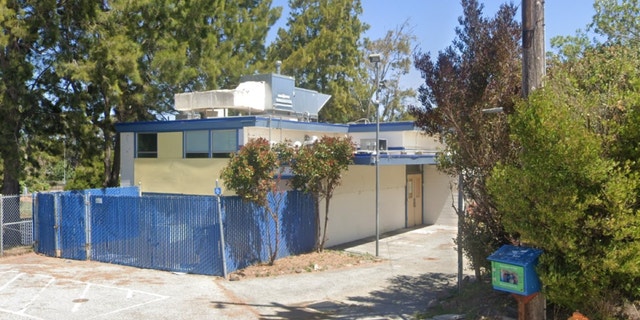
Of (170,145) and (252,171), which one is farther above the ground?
(170,145)

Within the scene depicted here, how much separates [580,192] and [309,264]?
911 cm

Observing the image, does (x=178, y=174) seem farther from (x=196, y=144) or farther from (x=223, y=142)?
(x=223, y=142)

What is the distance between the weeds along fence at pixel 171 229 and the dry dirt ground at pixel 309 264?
1.03ft

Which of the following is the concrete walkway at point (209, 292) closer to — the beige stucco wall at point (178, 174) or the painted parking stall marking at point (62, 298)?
the painted parking stall marking at point (62, 298)

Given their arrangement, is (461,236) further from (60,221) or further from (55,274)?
(60,221)

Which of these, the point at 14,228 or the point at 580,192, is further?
the point at 14,228

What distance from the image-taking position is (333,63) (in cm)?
3838

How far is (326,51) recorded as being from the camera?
1455 inches

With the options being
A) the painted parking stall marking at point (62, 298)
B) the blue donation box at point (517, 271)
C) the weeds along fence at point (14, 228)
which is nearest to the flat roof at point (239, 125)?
the weeds along fence at point (14, 228)

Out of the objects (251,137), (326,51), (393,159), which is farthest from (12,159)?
(326,51)

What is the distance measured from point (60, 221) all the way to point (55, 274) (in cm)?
294

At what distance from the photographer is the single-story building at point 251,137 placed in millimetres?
17188

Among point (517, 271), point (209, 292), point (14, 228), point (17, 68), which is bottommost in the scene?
point (209, 292)

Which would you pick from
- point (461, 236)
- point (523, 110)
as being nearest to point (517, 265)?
point (523, 110)
